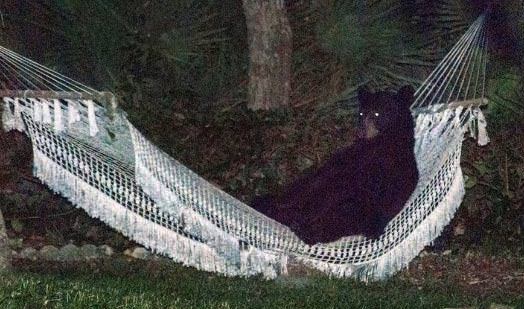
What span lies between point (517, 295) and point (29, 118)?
2603 mm

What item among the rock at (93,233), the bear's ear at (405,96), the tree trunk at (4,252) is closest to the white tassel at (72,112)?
the tree trunk at (4,252)

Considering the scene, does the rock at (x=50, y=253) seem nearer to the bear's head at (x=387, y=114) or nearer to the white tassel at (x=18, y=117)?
the white tassel at (x=18, y=117)

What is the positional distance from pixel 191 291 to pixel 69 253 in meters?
1.69

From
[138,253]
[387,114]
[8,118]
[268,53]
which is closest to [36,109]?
[8,118]

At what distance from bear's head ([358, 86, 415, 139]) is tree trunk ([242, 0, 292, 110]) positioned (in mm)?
1487

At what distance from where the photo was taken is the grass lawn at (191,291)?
4027 mm

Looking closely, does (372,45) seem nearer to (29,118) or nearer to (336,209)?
(336,209)

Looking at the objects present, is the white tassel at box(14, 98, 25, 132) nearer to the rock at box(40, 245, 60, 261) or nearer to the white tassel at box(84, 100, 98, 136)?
the white tassel at box(84, 100, 98, 136)

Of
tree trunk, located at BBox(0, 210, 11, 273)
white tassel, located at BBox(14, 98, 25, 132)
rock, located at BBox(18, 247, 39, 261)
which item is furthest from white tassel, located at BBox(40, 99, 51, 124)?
rock, located at BBox(18, 247, 39, 261)

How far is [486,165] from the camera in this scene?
6566 mm

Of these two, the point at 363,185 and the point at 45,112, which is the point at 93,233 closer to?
the point at 45,112

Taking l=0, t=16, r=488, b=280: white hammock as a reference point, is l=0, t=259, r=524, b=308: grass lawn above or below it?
below

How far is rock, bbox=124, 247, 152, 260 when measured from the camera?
20.7 ft

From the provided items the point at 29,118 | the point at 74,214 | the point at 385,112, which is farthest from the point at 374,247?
the point at 74,214
